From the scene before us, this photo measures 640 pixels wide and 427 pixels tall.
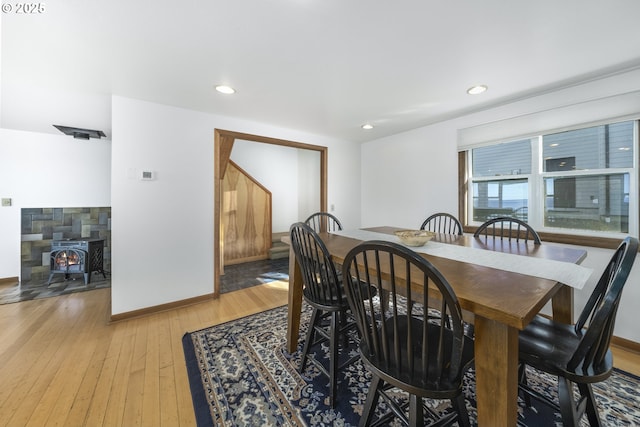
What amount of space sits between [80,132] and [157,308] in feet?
9.46

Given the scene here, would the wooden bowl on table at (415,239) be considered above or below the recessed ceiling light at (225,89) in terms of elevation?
below

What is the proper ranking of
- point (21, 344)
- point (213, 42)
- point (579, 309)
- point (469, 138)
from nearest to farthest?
1. point (213, 42)
2. point (21, 344)
3. point (579, 309)
4. point (469, 138)

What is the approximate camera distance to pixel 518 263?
50.2 inches

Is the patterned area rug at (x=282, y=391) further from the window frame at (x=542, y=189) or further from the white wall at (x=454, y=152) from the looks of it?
the window frame at (x=542, y=189)

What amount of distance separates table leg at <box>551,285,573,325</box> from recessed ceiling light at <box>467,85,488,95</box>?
1.74m

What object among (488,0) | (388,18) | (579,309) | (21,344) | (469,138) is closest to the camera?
(488,0)

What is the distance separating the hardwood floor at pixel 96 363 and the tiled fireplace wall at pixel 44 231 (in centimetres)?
111

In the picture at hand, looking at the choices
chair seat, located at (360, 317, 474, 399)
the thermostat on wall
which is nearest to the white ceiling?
the thermostat on wall

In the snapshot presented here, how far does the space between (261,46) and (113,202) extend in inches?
79.6

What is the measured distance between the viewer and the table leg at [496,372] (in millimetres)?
788

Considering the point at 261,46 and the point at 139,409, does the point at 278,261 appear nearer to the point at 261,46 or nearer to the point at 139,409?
the point at 139,409

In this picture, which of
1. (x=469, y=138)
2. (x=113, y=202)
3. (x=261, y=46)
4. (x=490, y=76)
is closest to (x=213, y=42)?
(x=261, y=46)

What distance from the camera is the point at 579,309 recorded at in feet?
7.22

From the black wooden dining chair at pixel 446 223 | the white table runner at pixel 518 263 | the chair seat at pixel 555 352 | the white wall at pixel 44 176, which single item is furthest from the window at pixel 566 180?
the white wall at pixel 44 176
